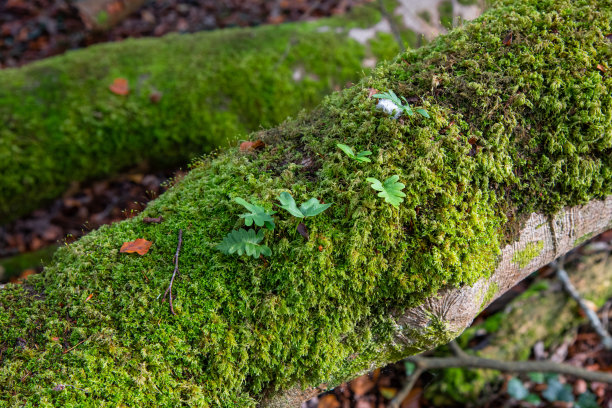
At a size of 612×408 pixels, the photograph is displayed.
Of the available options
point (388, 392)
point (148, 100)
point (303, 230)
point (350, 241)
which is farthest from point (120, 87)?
point (388, 392)

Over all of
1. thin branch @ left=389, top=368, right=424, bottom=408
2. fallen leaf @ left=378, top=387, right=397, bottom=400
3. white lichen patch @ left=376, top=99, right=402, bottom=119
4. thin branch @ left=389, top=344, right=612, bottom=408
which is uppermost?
white lichen patch @ left=376, top=99, right=402, bottom=119

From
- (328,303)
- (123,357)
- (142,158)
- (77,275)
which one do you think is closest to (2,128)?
(142,158)

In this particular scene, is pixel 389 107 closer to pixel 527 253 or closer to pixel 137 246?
pixel 527 253

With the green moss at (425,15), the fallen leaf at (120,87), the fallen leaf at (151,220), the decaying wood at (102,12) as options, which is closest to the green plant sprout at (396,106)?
the fallen leaf at (151,220)

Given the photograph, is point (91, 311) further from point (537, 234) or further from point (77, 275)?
point (537, 234)

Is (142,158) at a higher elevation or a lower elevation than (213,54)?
lower

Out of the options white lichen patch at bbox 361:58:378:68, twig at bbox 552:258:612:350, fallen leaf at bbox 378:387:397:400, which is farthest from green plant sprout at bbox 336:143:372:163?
white lichen patch at bbox 361:58:378:68

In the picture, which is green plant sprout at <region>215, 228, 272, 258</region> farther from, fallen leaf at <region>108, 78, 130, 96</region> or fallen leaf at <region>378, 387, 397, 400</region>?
fallen leaf at <region>108, 78, 130, 96</region>
